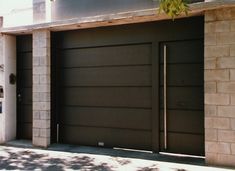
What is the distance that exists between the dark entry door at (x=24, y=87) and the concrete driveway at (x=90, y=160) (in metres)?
0.95

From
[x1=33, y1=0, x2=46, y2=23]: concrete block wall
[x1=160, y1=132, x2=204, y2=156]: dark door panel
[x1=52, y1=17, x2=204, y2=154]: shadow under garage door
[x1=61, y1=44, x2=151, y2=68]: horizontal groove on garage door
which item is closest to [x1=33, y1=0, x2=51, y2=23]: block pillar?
[x1=33, y1=0, x2=46, y2=23]: concrete block wall

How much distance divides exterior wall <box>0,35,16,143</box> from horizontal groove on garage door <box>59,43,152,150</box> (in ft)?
4.07

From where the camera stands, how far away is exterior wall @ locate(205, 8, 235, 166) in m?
5.10

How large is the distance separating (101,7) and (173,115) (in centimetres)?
259

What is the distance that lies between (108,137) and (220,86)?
2601mm

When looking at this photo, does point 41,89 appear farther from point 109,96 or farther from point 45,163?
point 45,163

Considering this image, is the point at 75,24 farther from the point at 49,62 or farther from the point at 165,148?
the point at 165,148

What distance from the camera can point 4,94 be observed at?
7.22 m

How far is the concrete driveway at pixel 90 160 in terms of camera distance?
5.26 meters

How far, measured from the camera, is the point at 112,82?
6.56 meters

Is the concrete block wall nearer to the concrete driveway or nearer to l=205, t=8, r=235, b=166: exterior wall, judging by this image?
the concrete driveway

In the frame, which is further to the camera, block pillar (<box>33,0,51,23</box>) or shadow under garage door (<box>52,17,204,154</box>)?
block pillar (<box>33,0,51,23</box>)

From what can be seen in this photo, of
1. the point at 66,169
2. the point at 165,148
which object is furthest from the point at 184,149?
the point at 66,169

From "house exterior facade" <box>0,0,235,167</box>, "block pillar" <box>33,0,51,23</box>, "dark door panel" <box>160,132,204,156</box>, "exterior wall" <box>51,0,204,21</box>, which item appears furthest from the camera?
"block pillar" <box>33,0,51,23</box>
